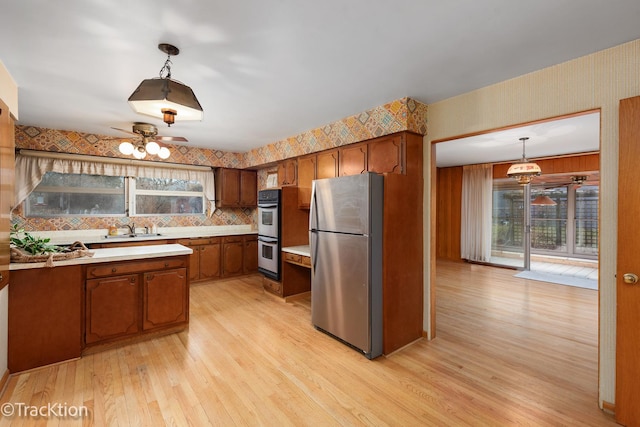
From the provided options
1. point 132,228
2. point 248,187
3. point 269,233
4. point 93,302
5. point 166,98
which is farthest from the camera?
point 248,187

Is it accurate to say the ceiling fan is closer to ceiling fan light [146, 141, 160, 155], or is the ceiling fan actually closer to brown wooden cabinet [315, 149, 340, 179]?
ceiling fan light [146, 141, 160, 155]

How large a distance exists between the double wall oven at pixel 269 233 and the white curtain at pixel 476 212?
5114 millimetres

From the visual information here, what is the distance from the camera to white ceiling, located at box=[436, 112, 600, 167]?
3773 mm

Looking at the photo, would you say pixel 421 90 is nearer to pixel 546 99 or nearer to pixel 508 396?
pixel 546 99

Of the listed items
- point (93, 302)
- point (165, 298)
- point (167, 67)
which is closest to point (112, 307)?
point (93, 302)

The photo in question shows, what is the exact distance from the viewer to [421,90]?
272 centimetres

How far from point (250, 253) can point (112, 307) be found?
120 inches

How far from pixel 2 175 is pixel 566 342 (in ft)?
16.6

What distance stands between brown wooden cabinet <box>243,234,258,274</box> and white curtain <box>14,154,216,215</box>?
1094mm

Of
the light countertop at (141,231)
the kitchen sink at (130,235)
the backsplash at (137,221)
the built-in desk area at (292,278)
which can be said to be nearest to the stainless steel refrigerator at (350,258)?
the built-in desk area at (292,278)

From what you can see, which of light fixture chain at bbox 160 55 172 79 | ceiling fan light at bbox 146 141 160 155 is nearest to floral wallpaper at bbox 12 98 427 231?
ceiling fan light at bbox 146 141 160 155

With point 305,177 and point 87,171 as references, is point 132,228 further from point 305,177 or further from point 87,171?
point 305,177

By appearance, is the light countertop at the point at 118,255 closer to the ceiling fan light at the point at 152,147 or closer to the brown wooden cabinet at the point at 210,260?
the ceiling fan light at the point at 152,147

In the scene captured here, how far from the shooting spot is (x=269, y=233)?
4.51 m
